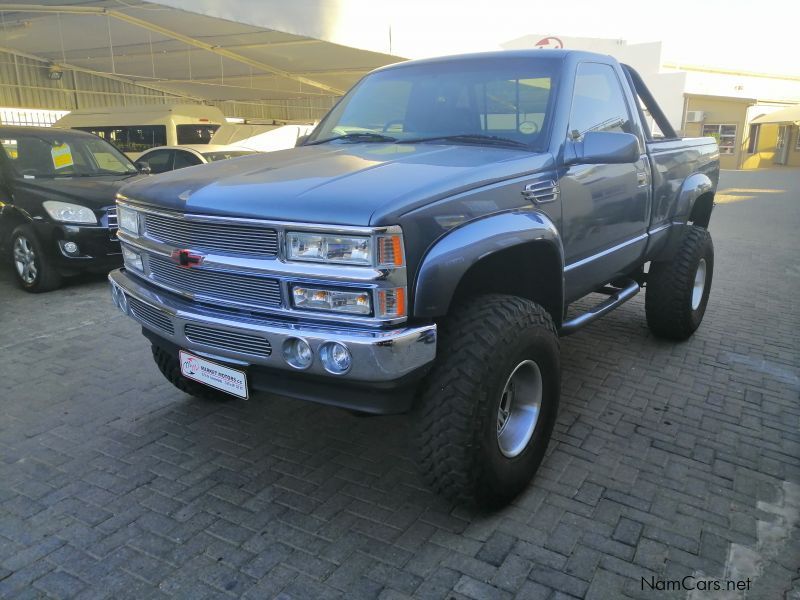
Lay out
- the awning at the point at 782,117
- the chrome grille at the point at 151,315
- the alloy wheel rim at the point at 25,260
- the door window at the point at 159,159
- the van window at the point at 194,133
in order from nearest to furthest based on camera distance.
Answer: the chrome grille at the point at 151,315 < the alloy wheel rim at the point at 25,260 < the door window at the point at 159,159 < the van window at the point at 194,133 < the awning at the point at 782,117

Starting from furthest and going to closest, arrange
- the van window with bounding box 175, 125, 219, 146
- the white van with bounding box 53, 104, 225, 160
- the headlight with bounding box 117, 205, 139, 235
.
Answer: the van window with bounding box 175, 125, 219, 146 → the white van with bounding box 53, 104, 225, 160 → the headlight with bounding box 117, 205, 139, 235

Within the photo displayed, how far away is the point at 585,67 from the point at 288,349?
2525 mm

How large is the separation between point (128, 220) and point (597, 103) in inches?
109

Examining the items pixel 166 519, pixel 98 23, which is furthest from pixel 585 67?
pixel 98 23

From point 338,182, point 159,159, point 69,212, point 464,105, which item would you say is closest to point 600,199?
point 464,105

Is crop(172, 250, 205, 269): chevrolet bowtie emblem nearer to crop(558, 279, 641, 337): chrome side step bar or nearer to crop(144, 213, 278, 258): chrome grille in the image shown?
crop(144, 213, 278, 258): chrome grille

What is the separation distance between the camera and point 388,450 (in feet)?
11.1

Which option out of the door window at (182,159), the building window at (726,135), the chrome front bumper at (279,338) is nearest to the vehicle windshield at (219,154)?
the door window at (182,159)

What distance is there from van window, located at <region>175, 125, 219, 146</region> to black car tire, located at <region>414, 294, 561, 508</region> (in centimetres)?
1262

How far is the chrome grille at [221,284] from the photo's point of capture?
246cm

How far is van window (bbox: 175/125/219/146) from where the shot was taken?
1366 cm

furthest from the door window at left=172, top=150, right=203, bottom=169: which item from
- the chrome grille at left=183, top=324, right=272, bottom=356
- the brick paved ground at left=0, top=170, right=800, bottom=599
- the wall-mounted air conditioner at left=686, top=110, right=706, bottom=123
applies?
the wall-mounted air conditioner at left=686, top=110, right=706, bottom=123

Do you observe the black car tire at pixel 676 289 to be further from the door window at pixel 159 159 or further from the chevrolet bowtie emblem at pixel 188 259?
the door window at pixel 159 159

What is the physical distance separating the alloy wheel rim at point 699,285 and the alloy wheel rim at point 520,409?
113 inches
